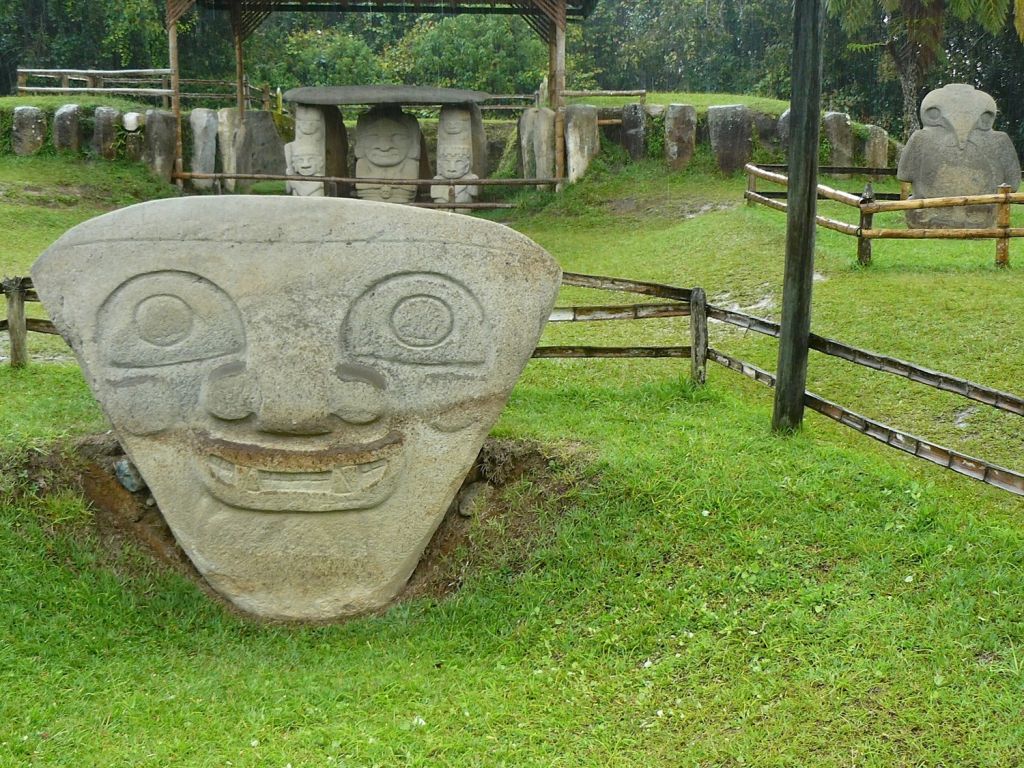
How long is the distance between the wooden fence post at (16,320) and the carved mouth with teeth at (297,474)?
2825mm

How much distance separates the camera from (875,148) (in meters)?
16.3

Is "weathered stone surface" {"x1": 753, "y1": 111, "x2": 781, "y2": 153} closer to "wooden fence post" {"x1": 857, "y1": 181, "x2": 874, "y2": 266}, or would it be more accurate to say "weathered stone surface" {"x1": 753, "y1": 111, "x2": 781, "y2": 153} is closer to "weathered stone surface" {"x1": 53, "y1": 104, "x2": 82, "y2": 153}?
"wooden fence post" {"x1": 857, "y1": 181, "x2": 874, "y2": 266}

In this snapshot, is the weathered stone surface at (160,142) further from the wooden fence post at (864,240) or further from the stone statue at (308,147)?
the wooden fence post at (864,240)

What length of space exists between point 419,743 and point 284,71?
23060mm

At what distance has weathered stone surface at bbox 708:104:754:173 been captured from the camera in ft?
51.8

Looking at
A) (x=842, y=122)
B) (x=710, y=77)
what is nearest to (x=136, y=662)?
(x=842, y=122)

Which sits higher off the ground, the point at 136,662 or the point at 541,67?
the point at 541,67

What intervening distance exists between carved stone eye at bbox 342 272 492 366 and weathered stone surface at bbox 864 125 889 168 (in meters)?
12.8

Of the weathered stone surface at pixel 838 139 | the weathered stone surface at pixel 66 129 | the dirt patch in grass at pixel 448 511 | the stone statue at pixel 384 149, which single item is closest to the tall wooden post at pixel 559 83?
the stone statue at pixel 384 149

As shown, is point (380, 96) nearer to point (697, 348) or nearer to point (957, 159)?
point (957, 159)

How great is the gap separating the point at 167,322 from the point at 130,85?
72.2 ft

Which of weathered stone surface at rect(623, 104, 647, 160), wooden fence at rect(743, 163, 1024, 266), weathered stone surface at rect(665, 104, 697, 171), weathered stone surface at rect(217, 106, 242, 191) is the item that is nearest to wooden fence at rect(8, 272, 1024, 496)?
wooden fence at rect(743, 163, 1024, 266)

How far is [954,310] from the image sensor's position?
8617mm

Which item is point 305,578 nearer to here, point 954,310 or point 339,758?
point 339,758
